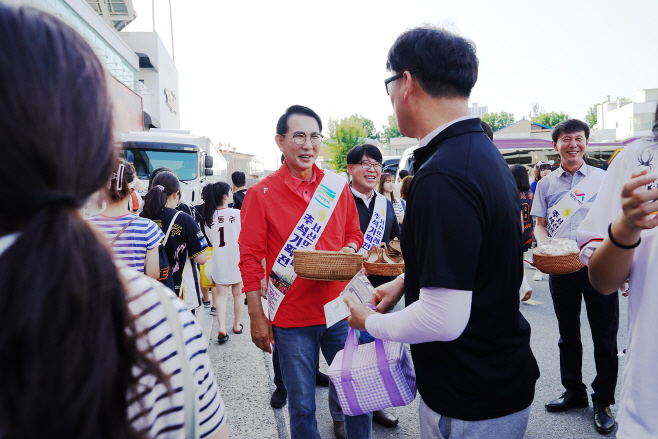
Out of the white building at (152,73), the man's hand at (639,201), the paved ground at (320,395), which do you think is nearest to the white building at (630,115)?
the white building at (152,73)

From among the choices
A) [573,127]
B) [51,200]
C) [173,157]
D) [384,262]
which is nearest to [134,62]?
[173,157]

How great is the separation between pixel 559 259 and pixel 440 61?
220cm

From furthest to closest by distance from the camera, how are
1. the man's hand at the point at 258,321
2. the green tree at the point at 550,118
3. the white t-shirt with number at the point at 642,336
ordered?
1. the green tree at the point at 550,118
2. the man's hand at the point at 258,321
3. the white t-shirt with number at the point at 642,336

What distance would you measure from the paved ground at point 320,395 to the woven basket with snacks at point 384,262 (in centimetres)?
127

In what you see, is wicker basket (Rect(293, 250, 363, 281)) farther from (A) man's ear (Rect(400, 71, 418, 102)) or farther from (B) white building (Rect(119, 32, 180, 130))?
(B) white building (Rect(119, 32, 180, 130))

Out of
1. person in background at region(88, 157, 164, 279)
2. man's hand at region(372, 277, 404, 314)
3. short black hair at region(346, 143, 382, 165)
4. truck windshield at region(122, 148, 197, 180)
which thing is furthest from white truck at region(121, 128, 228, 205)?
man's hand at region(372, 277, 404, 314)

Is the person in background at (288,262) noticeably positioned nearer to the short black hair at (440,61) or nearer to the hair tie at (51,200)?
the short black hair at (440,61)

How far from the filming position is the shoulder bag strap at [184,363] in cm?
70

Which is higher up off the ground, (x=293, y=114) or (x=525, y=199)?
(x=293, y=114)

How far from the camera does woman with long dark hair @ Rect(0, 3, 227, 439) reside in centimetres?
54

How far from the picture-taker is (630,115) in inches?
2004

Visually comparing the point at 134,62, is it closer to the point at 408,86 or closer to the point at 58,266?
the point at 408,86

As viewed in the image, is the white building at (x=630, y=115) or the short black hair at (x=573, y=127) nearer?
the short black hair at (x=573, y=127)

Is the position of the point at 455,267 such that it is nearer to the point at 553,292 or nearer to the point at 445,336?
the point at 445,336
